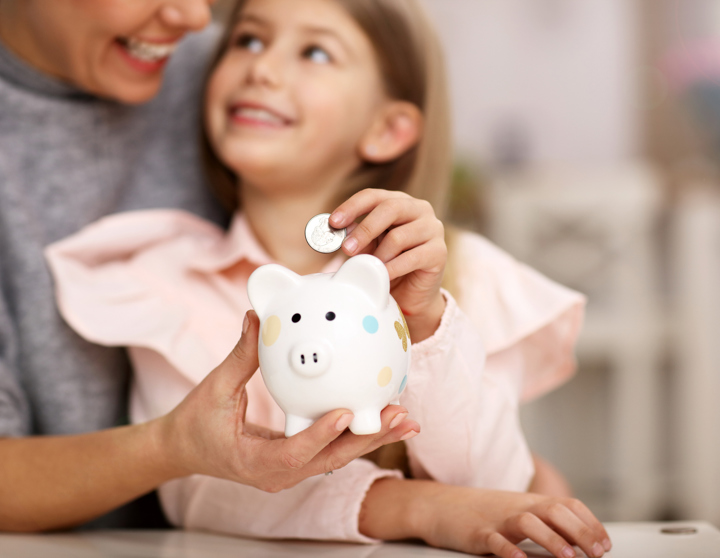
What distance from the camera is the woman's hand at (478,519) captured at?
644mm

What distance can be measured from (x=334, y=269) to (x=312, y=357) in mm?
Answer: 425

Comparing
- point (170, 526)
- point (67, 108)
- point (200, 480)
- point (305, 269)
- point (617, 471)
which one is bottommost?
point (617, 471)

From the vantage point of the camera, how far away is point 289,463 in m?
0.54

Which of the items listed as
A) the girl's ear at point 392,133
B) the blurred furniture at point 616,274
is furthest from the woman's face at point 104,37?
the blurred furniture at point 616,274

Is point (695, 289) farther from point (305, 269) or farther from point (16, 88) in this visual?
point (16, 88)

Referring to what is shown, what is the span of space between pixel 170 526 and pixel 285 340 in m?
0.63

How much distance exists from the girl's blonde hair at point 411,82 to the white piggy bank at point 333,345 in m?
0.44

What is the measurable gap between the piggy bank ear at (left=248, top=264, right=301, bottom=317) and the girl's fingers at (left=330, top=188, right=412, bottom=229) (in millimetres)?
54

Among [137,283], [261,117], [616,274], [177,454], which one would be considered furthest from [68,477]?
[616,274]

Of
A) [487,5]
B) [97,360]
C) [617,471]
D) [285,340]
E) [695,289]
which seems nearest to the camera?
[285,340]

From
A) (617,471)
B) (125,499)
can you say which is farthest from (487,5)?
(125,499)

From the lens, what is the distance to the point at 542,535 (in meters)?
0.65

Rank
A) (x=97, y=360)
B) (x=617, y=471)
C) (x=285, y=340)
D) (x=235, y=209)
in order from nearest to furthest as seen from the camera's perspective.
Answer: (x=285, y=340)
(x=97, y=360)
(x=235, y=209)
(x=617, y=471)

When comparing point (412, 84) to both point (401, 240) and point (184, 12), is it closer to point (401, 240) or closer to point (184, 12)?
point (184, 12)
